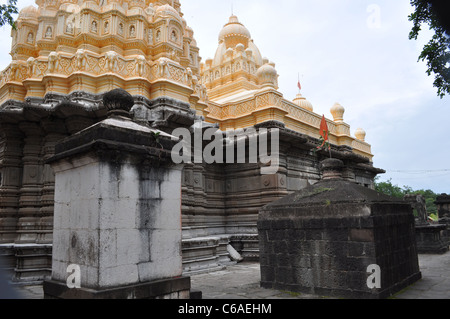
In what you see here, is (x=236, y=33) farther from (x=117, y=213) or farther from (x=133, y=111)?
(x=117, y=213)

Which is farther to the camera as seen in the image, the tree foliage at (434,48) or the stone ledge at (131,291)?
the tree foliage at (434,48)

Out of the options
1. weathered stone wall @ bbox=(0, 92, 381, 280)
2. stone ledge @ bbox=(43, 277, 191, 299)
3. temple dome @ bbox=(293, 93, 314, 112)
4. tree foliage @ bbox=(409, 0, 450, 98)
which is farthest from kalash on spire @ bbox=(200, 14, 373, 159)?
stone ledge @ bbox=(43, 277, 191, 299)

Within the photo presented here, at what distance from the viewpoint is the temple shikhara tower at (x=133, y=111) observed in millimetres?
9258

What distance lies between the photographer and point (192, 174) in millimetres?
11211

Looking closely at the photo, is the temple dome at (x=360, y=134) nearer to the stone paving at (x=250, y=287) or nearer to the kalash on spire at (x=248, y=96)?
the kalash on spire at (x=248, y=96)

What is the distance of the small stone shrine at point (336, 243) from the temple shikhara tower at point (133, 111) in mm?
3181

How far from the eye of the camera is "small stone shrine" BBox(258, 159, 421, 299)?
18.3ft

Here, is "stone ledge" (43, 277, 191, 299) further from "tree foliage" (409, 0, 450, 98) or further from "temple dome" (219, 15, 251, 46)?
"temple dome" (219, 15, 251, 46)

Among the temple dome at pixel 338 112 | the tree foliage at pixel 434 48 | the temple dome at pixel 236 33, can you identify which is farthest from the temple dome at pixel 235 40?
the tree foliage at pixel 434 48

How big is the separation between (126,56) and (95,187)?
892cm

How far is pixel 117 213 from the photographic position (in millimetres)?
3590

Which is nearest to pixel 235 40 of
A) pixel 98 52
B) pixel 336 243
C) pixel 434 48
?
pixel 98 52

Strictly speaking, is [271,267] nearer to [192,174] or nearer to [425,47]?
[192,174]
